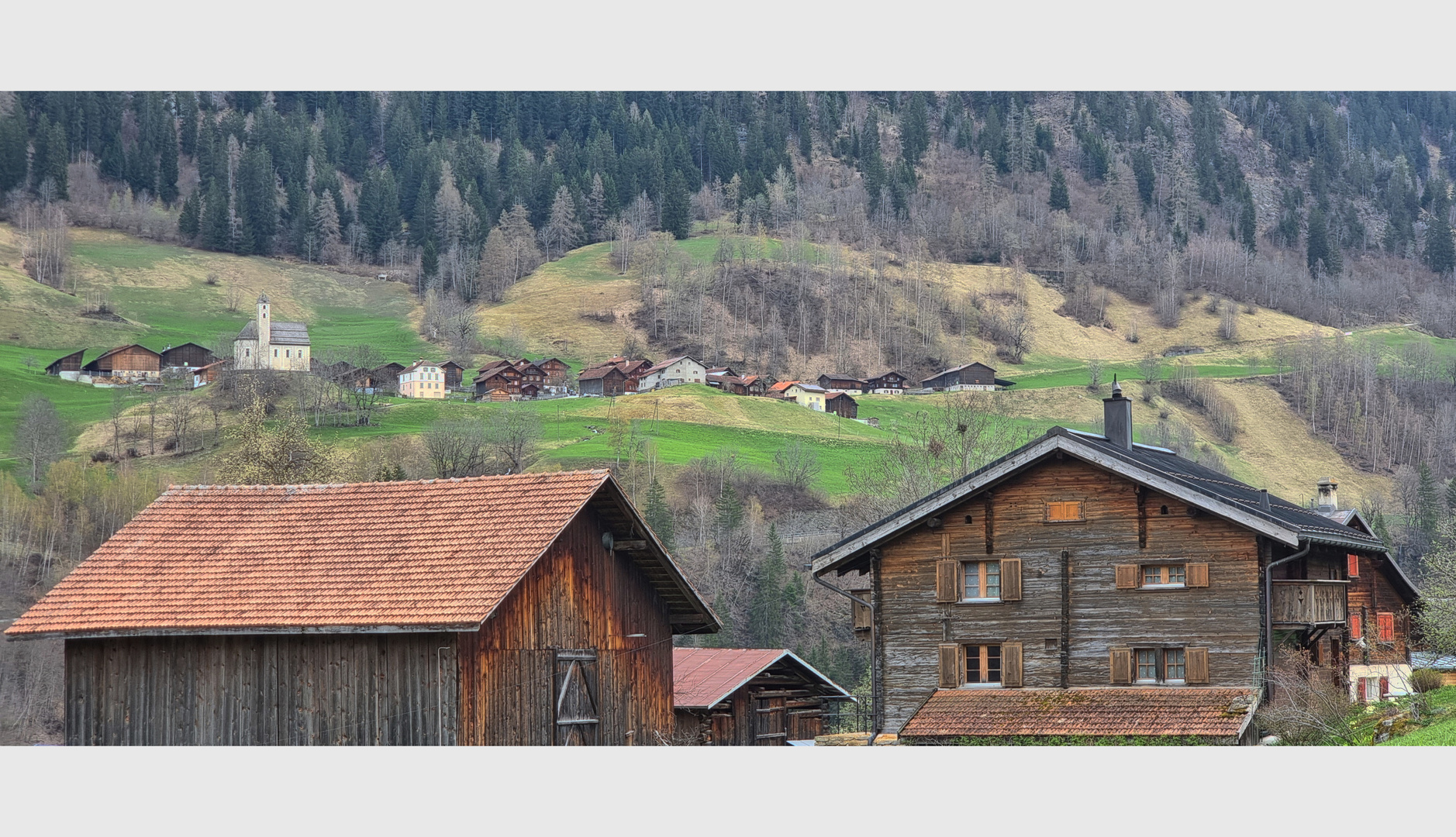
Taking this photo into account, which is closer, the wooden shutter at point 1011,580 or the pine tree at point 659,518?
the wooden shutter at point 1011,580

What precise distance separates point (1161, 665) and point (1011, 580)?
11.5 feet

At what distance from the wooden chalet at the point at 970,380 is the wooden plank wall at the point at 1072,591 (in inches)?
5581

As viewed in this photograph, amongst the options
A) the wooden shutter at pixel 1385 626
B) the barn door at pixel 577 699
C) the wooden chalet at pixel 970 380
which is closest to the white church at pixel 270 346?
the wooden chalet at pixel 970 380

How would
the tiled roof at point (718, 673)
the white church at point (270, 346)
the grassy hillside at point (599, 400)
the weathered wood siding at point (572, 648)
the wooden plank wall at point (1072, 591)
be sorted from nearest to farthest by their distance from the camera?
the weathered wood siding at point (572, 648) < the wooden plank wall at point (1072, 591) < the tiled roof at point (718, 673) < the grassy hillside at point (599, 400) < the white church at point (270, 346)

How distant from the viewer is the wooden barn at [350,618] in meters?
23.1

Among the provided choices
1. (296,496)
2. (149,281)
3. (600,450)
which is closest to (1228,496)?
(296,496)

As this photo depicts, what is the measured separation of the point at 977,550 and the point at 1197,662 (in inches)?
202

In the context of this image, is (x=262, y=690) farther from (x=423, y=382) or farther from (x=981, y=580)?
(x=423, y=382)

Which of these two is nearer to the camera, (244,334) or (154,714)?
(154,714)

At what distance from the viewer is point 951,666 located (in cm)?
3269

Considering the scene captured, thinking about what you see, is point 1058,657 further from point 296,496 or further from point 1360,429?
point 1360,429

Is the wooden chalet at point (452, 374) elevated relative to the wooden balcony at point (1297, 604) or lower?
elevated

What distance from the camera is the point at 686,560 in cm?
8856

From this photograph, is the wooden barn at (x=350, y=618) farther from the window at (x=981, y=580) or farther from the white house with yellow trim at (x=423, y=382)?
the white house with yellow trim at (x=423, y=382)
